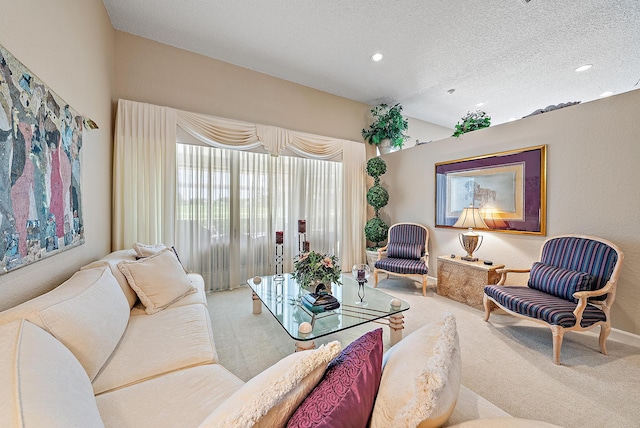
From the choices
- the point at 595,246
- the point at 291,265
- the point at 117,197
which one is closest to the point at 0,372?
the point at 117,197

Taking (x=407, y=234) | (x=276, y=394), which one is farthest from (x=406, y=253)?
(x=276, y=394)

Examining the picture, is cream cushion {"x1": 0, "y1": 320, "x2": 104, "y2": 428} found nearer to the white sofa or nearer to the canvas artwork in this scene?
the white sofa

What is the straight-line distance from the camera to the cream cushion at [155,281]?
184cm

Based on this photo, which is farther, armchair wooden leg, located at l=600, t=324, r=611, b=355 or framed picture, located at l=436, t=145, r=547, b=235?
framed picture, located at l=436, t=145, r=547, b=235

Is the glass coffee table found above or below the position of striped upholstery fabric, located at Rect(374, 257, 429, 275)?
below

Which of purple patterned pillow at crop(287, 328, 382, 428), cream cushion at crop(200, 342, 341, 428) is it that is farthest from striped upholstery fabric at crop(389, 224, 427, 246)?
cream cushion at crop(200, 342, 341, 428)

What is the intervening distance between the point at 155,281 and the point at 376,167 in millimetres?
3718

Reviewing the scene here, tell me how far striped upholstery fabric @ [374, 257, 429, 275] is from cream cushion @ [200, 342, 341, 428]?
2957 mm

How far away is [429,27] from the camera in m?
2.69

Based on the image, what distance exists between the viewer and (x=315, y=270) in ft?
6.84

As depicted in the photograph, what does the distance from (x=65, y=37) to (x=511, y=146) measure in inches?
174

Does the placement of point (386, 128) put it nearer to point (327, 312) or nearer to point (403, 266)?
point (403, 266)

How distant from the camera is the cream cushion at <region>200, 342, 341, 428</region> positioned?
0.55 m

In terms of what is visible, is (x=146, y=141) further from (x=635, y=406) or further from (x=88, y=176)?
(x=635, y=406)
